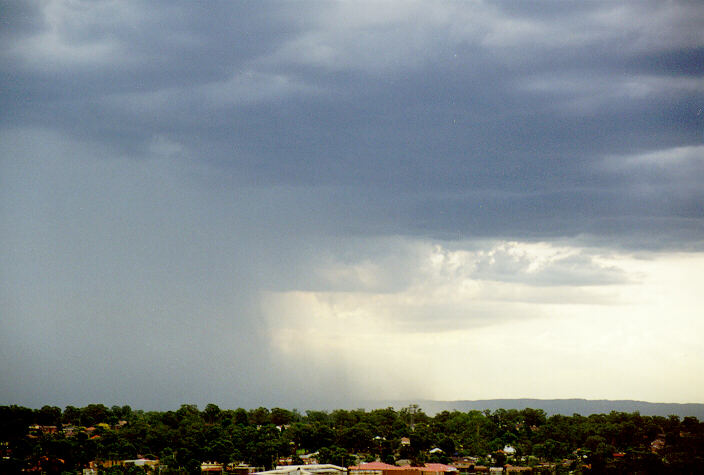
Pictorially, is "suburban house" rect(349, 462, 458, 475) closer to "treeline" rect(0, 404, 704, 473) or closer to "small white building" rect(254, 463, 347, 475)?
"small white building" rect(254, 463, 347, 475)

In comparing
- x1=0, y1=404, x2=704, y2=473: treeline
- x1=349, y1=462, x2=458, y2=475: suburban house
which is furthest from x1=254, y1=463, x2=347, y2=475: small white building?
x1=0, y1=404, x2=704, y2=473: treeline

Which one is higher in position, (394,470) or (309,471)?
(309,471)

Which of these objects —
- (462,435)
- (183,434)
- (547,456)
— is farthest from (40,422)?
(547,456)

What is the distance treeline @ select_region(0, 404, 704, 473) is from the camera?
89750 mm

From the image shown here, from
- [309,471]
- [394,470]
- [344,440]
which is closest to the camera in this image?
[309,471]

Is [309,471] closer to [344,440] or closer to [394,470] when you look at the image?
[394,470]

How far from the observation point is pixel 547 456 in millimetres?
105688

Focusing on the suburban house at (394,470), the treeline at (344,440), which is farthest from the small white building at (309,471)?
the treeline at (344,440)

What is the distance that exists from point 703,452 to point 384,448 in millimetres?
41298

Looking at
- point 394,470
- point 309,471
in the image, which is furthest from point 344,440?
point 309,471

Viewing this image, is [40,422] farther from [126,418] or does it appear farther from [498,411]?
[498,411]

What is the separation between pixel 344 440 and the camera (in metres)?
112

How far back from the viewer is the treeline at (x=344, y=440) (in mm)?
89750

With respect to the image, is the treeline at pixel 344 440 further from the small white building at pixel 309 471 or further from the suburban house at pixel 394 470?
the small white building at pixel 309 471
